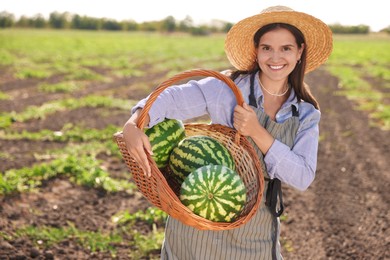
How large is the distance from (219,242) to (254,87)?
39.2 inches

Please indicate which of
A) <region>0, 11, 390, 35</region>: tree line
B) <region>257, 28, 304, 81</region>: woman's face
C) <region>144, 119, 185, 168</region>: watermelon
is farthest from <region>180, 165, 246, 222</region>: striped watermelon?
<region>0, 11, 390, 35</region>: tree line

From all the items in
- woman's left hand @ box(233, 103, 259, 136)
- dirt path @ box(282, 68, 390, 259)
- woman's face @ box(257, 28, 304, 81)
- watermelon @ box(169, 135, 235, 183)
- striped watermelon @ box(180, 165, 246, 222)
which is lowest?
dirt path @ box(282, 68, 390, 259)

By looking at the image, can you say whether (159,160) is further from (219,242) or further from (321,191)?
(321,191)

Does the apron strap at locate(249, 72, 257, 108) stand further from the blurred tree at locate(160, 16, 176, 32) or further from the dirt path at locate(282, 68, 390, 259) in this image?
the blurred tree at locate(160, 16, 176, 32)

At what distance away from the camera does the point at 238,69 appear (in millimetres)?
3297

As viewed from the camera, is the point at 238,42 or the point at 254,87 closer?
the point at 254,87

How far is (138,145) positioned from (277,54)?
1081 millimetres

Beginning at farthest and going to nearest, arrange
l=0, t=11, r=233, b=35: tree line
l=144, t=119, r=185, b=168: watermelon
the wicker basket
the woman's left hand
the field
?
l=0, t=11, r=233, b=35: tree line, the field, l=144, t=119, r=185, b=168: watermelon, the woman's left hand, the wicker basket

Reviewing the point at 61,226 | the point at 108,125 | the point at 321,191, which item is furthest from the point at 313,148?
the point at 108,125

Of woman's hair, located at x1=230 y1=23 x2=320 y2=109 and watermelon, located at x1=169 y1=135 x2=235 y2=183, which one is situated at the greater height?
woman's hair, located at x1=230 y1=23 x2=320 y2=109

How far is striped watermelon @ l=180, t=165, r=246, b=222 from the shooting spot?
7.80 feet

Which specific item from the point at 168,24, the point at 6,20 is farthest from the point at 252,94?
the point at 168,24

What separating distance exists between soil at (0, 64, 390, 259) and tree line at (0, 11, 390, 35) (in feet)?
314

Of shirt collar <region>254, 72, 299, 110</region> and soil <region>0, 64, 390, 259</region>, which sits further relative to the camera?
soil <region>0, 64, 390, 259</region>
